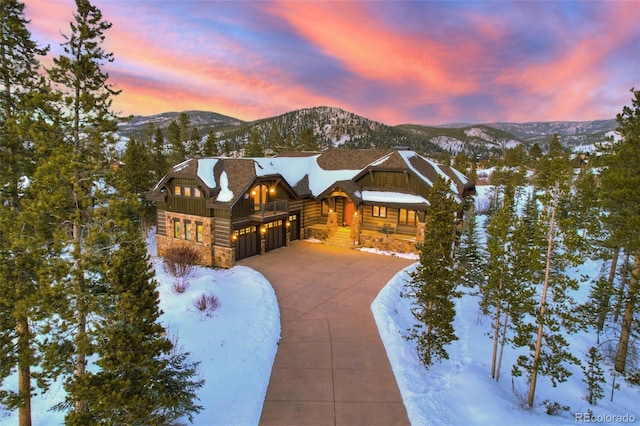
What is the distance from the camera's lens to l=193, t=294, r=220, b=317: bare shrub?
1562 cm

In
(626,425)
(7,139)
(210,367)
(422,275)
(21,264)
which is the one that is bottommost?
(626,425)

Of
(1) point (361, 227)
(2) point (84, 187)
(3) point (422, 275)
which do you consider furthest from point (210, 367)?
(1) point (361, 227)

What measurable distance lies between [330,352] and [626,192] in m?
13.0

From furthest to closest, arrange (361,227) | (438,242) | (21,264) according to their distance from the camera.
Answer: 1. (361,227)
2. (438,242)
3. (21,264)

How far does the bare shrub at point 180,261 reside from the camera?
20.4 m

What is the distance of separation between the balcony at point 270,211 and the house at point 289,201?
7 cm

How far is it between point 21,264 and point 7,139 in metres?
4.27

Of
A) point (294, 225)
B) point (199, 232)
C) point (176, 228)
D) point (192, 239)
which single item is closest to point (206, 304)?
point (199, 232)

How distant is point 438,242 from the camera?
41.8 ft

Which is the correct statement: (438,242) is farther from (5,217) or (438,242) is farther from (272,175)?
(272,175)

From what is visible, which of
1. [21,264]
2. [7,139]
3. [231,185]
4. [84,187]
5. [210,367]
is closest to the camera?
[84,187]

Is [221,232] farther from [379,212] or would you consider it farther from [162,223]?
[379,212]

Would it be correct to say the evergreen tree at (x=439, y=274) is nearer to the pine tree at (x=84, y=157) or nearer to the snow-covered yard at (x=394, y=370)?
the snow-covered yard at (x=394, y=370)

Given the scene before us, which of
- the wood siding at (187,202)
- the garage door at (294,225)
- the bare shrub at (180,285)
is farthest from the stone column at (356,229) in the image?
the bare shrub at (180,285)
